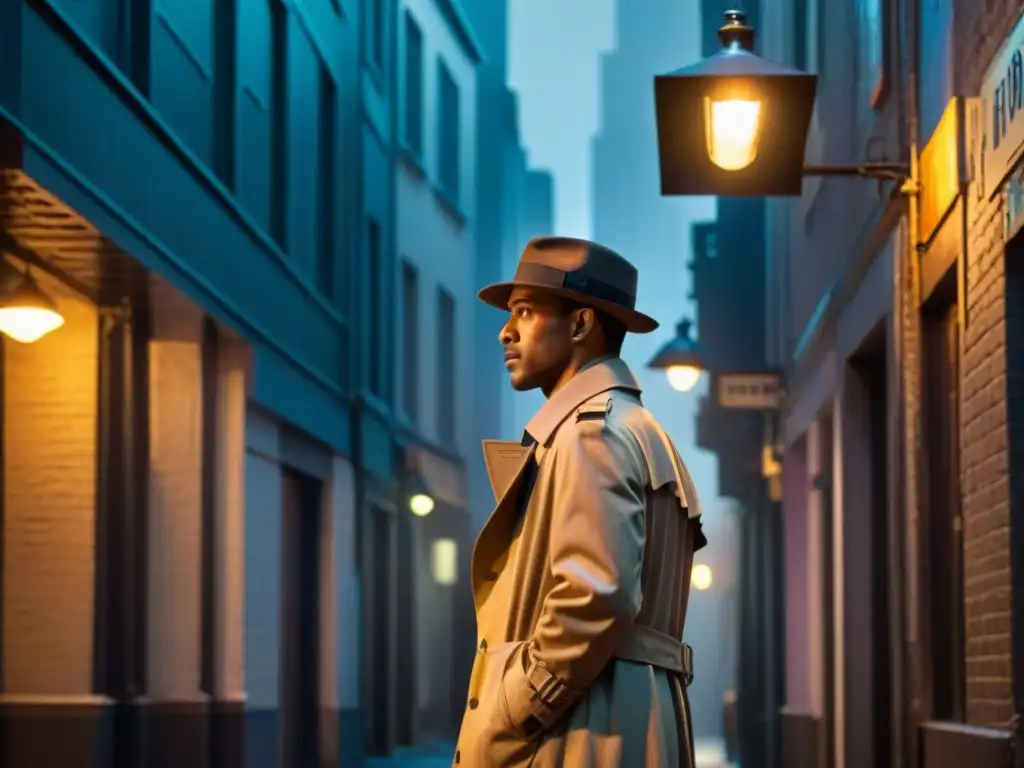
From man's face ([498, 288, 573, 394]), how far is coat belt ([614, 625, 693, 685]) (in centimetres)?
57

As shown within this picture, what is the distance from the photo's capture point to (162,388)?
15.3 meters

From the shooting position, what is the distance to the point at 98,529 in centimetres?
1362

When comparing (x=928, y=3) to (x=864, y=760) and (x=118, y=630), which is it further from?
(x=118, y=630)

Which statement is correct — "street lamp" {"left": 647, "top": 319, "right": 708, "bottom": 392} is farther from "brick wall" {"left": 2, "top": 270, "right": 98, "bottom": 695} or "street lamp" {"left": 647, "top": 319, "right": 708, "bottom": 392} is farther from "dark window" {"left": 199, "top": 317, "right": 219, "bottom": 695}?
"brick wall" {"left": 2, "top": 270, "right": 98, "bottom": 695}

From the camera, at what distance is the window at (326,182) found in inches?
847

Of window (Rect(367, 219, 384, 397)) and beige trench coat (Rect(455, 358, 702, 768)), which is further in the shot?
window (Rect(367, 219, 384, 397))

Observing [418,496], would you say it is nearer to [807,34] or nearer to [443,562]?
[443,562]

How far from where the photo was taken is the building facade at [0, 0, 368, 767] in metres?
11.7

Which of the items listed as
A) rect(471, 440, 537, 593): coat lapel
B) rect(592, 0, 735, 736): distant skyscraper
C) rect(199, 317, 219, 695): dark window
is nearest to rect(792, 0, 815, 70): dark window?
rect(199, 317, 219, 695): dark window

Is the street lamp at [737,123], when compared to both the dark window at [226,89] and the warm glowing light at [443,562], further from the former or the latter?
the warm glowing light at [443,562]

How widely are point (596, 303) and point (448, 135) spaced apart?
89.7ft

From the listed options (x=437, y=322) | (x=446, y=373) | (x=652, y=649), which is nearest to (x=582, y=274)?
(x=652, y=649)

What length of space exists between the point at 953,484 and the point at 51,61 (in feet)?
15.9

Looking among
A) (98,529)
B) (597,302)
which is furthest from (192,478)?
(597,302)
